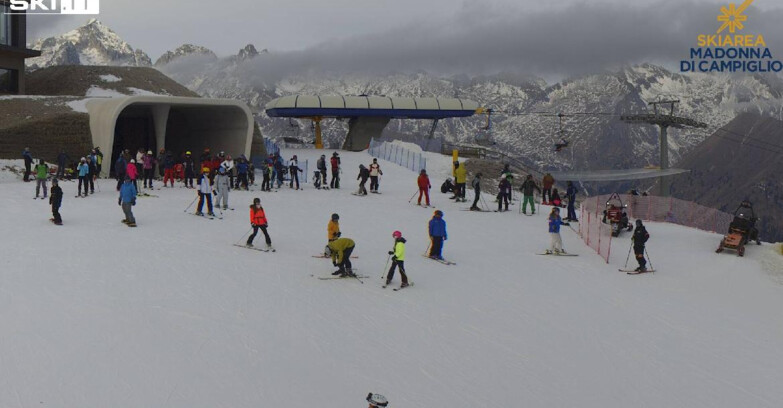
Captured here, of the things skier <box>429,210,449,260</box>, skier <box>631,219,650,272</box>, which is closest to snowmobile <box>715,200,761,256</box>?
skier <box>631,219,650,272</box>

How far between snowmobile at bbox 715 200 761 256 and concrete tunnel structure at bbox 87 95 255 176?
76.1ft

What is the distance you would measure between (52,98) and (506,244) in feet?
91.0

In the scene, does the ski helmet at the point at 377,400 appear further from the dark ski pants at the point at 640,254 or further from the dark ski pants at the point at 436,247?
the dark ski pants at the point at 640,254

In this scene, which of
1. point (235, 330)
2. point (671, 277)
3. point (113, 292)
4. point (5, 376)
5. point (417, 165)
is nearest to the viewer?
point (5, 376)

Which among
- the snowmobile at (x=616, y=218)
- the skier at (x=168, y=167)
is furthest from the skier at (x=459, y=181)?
the skier at (x=168, y=167)

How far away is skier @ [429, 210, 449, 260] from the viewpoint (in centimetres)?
1727

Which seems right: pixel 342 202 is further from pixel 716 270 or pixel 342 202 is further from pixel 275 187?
pixel 716 270

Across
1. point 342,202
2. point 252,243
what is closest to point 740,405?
Result: point 252,243

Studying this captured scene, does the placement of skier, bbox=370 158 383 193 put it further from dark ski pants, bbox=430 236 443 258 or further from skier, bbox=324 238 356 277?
skier, bbox=324 238 356 277

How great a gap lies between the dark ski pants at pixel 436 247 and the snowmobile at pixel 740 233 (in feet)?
27.8

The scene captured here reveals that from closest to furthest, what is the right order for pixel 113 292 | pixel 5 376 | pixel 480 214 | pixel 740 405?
pixel 5 376 < pixel 740 405 < pixel 113 292 < pixel 480 214

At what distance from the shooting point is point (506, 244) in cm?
2005

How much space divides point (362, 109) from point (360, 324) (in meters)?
41.2

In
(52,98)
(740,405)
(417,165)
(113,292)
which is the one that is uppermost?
(52,98)
